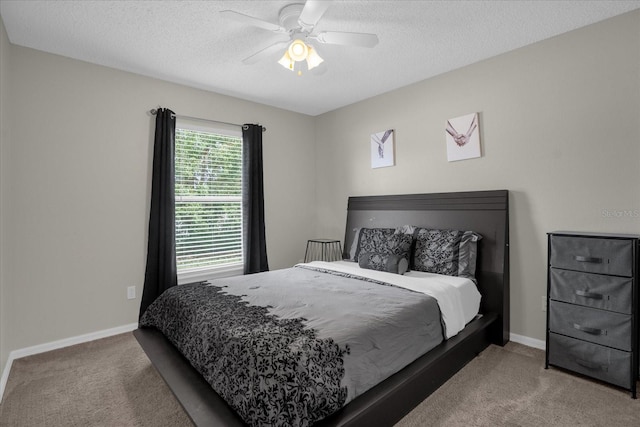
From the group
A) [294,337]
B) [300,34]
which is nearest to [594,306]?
[294,337]

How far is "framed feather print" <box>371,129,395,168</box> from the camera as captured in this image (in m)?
3.73

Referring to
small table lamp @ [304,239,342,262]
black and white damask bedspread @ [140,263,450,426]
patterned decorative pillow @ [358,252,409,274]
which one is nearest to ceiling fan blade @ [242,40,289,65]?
black and white damask bedspread @ [140,263,450,426]

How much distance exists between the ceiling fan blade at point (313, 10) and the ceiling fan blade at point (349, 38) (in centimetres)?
16

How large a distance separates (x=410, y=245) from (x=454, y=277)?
0.47m

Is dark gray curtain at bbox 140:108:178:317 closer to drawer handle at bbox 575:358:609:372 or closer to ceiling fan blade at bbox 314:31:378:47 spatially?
ceiling fan blade at bbox 314:31:378:47

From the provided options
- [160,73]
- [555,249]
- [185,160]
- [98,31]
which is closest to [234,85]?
[160,73]

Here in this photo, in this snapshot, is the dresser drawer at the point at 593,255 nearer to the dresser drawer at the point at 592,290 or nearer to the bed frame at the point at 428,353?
the dresser drawer at the point at 592,290

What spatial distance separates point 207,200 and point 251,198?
1.68ft

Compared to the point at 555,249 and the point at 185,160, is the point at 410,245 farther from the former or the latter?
the point at 185,160

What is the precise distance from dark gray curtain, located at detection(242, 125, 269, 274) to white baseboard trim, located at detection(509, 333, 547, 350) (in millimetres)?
2729

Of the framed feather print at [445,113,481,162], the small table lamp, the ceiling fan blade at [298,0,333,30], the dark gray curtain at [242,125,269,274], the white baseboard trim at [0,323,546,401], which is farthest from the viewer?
the small table lamp

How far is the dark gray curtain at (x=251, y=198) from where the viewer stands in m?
3.91

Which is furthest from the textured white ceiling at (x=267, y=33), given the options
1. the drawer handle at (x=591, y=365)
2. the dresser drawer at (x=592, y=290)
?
the drawer handle at (x=591, y=365)

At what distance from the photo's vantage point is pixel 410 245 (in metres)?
2.99
